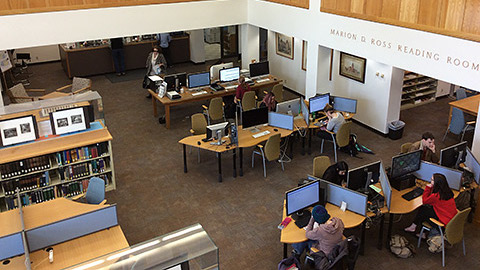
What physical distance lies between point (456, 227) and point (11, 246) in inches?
224

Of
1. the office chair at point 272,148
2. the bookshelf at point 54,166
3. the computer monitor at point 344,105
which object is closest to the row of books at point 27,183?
the bookshelf at point 54,166

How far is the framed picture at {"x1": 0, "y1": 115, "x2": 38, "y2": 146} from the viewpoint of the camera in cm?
734

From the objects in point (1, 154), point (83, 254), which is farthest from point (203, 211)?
point (1, 154)

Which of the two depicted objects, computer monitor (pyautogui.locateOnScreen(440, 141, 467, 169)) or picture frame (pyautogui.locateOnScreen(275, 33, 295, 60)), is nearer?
computer monitor (pyautogui.locateOnScreen(440, 141, 467, 169))

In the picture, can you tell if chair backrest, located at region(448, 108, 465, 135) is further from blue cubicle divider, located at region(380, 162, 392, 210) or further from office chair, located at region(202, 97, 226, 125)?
office chair, located at region(202, 97, 226, 125)

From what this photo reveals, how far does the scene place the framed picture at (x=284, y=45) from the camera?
12.8 meters

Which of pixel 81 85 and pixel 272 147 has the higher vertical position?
pixel 81 85

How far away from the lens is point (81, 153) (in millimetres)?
7793

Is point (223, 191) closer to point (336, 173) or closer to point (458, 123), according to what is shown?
point (336, 173)

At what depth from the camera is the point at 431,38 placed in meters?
7.29

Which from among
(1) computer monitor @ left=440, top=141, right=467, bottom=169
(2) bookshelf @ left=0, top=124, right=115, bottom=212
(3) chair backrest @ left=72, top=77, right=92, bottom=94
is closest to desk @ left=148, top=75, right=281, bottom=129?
(3) chair backrest @ left=72, top=77, right=92, bottom=94

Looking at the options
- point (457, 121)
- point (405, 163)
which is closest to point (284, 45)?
point (457, 121)

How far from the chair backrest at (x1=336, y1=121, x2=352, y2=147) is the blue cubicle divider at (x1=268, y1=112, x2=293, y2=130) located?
0.99 metres

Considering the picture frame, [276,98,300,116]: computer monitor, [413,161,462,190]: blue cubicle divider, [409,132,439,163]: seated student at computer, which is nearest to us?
[413,161,462,190]: blue cubicle divider
